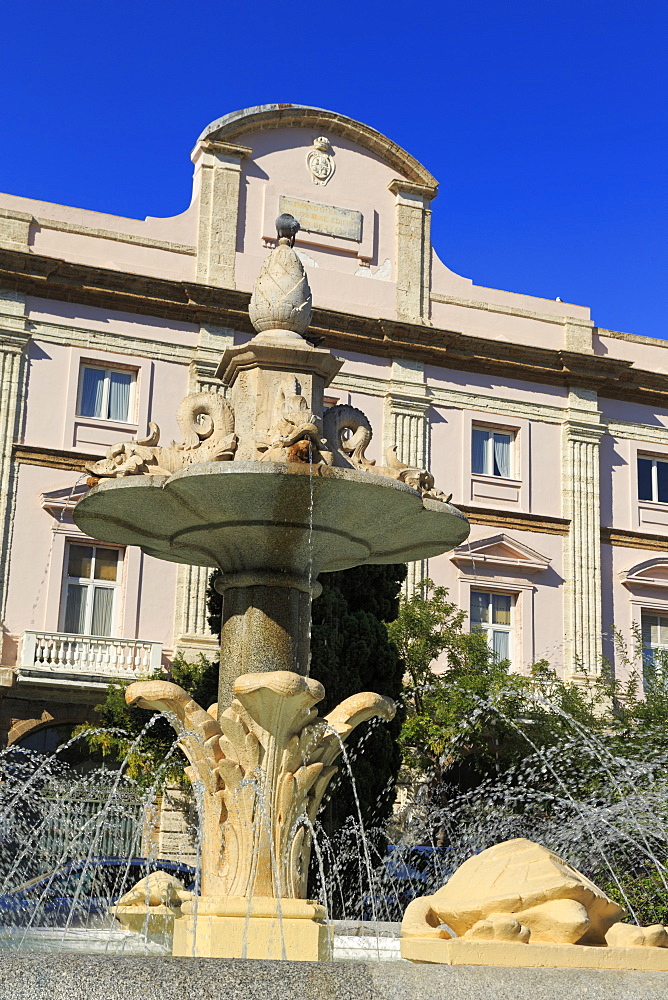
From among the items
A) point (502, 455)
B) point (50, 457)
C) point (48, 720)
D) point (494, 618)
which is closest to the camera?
point (48, 720)

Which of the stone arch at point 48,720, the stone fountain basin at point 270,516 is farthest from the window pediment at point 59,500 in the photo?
the stone fountain basin at point 270,516

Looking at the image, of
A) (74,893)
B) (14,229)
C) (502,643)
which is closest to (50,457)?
(14,229)

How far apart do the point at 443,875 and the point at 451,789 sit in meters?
4.62

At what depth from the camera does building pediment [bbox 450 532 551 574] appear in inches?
1007

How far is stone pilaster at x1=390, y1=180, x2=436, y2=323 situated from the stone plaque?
0.99 m

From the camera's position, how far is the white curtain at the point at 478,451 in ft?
87.2

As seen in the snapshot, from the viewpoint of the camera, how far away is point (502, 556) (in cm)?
2592

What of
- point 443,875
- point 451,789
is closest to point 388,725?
point 443,875

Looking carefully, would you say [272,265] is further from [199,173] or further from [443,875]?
[199,173]

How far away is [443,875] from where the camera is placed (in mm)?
16844

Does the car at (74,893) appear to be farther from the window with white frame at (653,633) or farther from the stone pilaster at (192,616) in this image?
the window with white frame at (653,633)

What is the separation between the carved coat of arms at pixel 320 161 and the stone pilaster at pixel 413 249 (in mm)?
1371

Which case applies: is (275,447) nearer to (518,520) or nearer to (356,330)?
(356,330)

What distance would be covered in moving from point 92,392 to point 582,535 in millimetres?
10216
